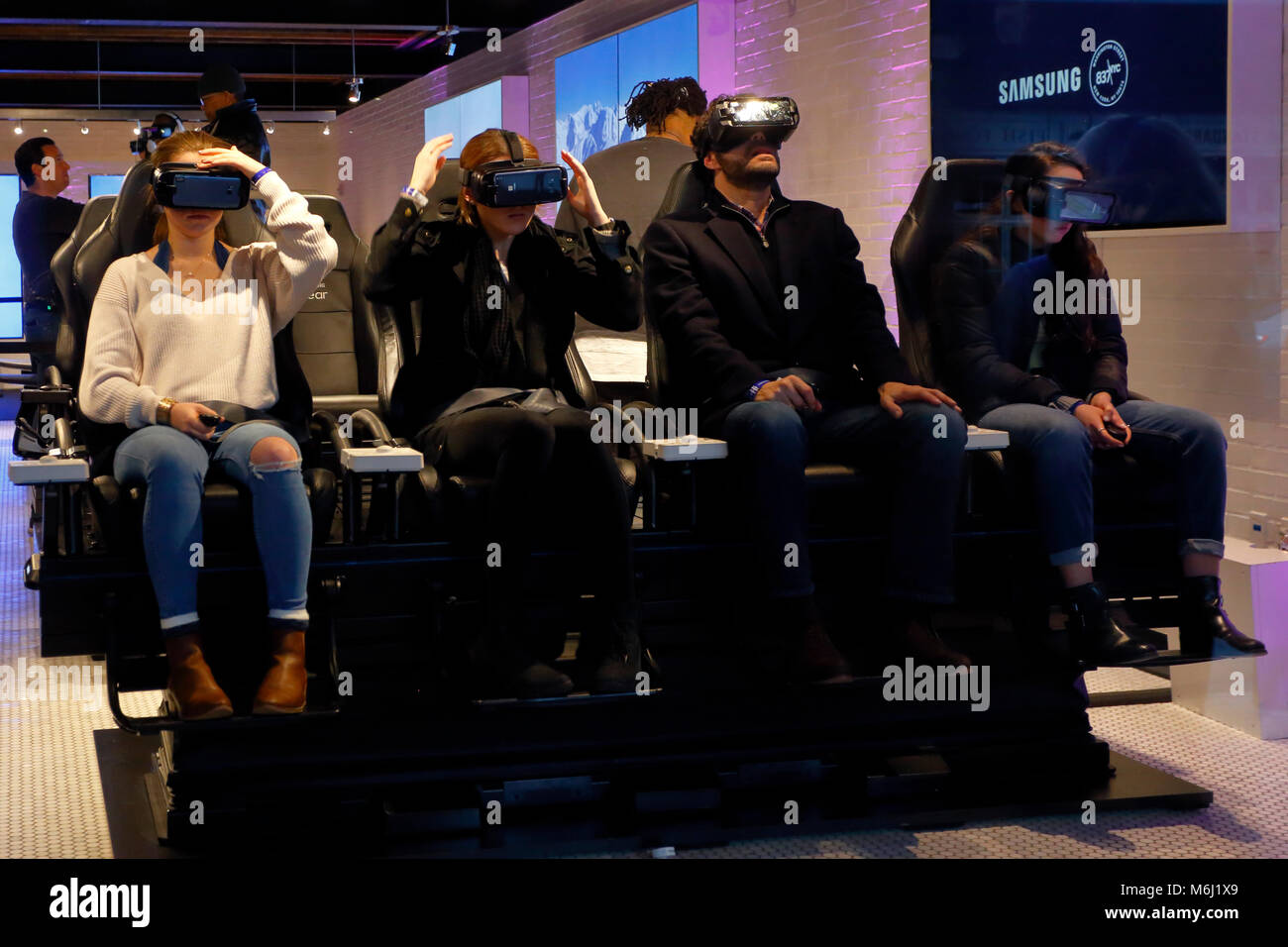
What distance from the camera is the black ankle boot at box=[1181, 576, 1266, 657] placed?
339 cm

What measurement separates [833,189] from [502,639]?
3.94 m

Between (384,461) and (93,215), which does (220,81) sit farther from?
→ (384,461)

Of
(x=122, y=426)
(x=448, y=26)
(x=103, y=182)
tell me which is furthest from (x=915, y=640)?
(x=103, y=182)

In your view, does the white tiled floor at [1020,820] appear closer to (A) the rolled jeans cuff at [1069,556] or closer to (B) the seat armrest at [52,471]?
(A) the rolled jeans cuff at [1069,556]

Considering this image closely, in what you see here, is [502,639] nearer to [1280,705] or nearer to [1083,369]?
[1083,369]

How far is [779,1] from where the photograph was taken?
6.59 m

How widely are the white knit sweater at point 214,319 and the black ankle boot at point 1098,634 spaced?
1987 mm

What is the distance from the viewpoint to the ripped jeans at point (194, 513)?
9.52 ft

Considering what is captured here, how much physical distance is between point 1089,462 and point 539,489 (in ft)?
4.45

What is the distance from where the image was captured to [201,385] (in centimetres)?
323

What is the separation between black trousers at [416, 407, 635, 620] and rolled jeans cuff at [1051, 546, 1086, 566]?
3.53 feet

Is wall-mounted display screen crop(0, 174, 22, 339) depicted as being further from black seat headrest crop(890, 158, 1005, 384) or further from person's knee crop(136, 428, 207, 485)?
black seat headrest crop(890, 158, 1005, 384)

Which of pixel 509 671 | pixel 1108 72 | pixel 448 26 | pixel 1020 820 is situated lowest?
pixel 1020 820

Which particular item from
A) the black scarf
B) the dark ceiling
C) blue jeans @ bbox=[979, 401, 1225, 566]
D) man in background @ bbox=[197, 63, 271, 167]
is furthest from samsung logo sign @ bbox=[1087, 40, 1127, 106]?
the dark ceiling
